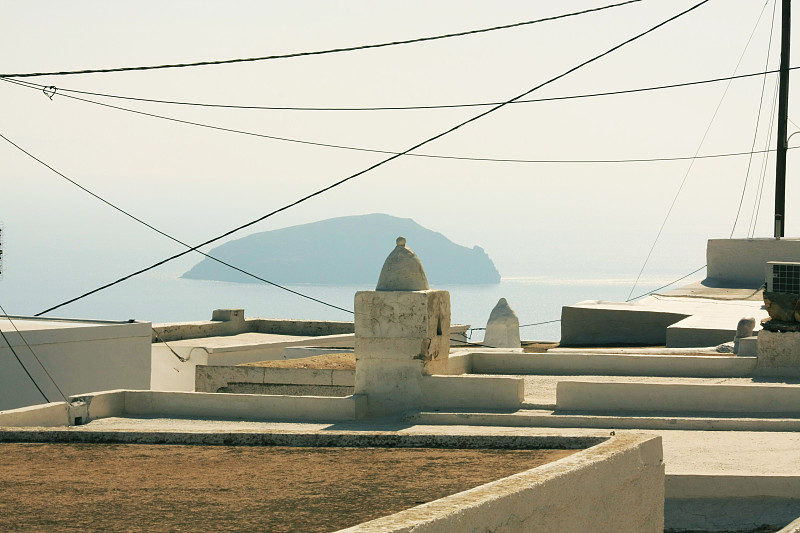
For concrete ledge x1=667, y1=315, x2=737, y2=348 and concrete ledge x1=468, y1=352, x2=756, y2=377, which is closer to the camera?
concrete ledge x1=468, y1=352, x2=756, y2=377

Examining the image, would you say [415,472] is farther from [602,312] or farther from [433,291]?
[602,312]

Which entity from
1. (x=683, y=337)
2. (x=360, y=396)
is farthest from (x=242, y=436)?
(x=683, y=337)

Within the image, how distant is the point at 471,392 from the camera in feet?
48.9

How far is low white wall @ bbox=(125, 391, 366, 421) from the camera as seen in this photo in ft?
48.4

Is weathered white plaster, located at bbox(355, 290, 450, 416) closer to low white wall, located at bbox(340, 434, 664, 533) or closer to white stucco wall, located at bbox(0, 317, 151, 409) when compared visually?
low white wall, located at bbox(340, 434, 664, 533)

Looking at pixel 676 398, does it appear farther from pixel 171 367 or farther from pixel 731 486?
pixel 171 367

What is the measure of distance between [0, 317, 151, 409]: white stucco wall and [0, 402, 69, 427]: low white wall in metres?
9.42

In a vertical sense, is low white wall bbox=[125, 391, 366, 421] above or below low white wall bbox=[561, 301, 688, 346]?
below

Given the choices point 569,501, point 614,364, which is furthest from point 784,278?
point 569,501

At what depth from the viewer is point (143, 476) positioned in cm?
797

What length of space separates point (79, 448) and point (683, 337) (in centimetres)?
1456

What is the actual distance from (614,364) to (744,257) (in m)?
16.4

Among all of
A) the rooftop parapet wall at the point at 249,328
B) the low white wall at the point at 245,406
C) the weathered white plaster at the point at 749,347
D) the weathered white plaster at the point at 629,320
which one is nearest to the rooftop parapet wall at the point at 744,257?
the weathered white plaster at the point at 629,320

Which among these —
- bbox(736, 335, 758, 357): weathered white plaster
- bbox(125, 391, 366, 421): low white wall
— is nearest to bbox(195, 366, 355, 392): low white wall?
bbox(125, 391, 366, 421): low white wall
